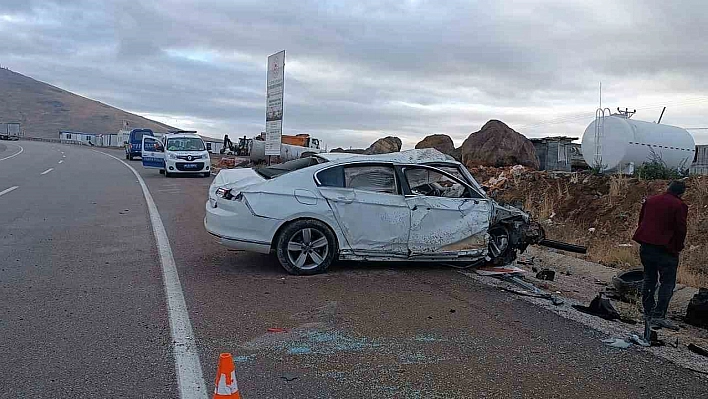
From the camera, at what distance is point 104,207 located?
15688mm

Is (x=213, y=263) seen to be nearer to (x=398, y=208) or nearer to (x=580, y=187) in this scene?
(x=398, y=208)

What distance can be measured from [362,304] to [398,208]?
1.94m

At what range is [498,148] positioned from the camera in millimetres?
28859

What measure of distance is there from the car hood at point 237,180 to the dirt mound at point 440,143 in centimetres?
2348

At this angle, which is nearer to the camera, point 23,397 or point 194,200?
point 23,397

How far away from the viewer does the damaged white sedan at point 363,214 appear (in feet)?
27.8

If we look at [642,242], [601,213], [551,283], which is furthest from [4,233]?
[601,213]

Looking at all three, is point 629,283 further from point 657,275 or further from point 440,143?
point 440,143

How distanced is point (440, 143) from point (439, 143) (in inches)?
2.9

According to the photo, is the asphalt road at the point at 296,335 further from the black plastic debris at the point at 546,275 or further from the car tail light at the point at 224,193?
the black plastic debris at the point at 546,275

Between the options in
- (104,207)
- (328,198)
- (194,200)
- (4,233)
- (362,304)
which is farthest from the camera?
(194,200)

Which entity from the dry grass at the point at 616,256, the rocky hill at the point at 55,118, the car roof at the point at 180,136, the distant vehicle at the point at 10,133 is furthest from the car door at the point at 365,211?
the rocky hill at the point at 55,118

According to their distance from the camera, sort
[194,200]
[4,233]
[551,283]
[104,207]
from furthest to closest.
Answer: [194,200] < [104,207] < [4,233] < [551,283]

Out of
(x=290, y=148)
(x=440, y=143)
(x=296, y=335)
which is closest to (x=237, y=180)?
(x=296, y=335)
